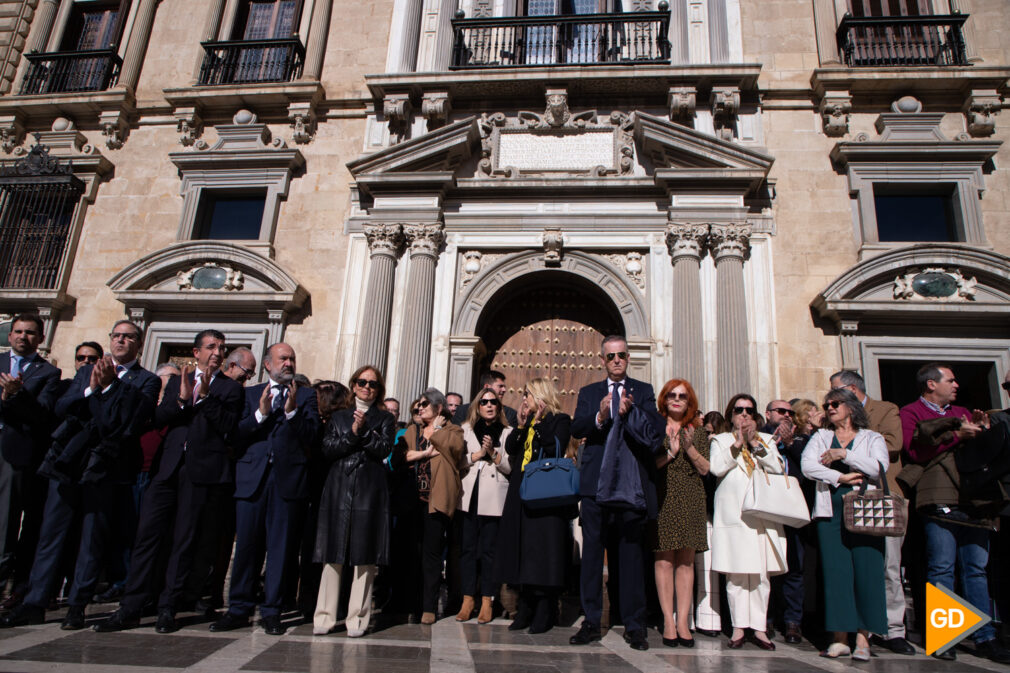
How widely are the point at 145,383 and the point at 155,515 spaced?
90cm

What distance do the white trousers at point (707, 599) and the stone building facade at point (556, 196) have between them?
3.87 metres

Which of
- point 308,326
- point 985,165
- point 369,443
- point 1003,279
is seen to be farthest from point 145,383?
point 985,165

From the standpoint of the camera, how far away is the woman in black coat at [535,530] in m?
4.09

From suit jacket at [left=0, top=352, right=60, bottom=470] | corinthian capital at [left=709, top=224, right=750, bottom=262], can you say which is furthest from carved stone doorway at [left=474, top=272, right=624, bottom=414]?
suit jacket at [left=0, top=352, right=60, bottom=470]

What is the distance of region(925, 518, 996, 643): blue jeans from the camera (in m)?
4.23

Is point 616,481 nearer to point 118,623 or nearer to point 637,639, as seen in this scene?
point 637,639

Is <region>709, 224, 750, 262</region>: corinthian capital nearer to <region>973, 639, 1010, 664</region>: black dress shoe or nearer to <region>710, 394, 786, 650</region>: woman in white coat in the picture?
<region>710, 394, 786, 650</region>: woman in white coat

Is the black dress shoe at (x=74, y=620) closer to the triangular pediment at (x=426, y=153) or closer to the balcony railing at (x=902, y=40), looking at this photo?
the triangular pediment at (x=426, y=153)

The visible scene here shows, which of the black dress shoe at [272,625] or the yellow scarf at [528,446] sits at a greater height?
the yellow scarf at [528,446]

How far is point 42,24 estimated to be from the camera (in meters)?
12.3

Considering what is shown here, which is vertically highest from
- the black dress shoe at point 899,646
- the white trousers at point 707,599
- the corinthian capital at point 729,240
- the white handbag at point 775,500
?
the corinthian capital at point 729,240

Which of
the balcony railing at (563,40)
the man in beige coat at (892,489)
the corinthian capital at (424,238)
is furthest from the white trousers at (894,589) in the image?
the balcony railing at (563,40)

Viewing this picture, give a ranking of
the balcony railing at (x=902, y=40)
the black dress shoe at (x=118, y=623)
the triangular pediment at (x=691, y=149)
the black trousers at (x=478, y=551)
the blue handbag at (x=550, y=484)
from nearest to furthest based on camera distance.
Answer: the black dress shoe at (x=118, y=623), the blue handbag at (x=550, y=484), the black trousers at (x=478, y=551), the triangular pediment at (x=691, y=149), the balcony railing at (x=902, y=40)

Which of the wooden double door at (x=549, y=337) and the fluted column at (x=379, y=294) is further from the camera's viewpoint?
the wooden double door at (x=549, y=337)
